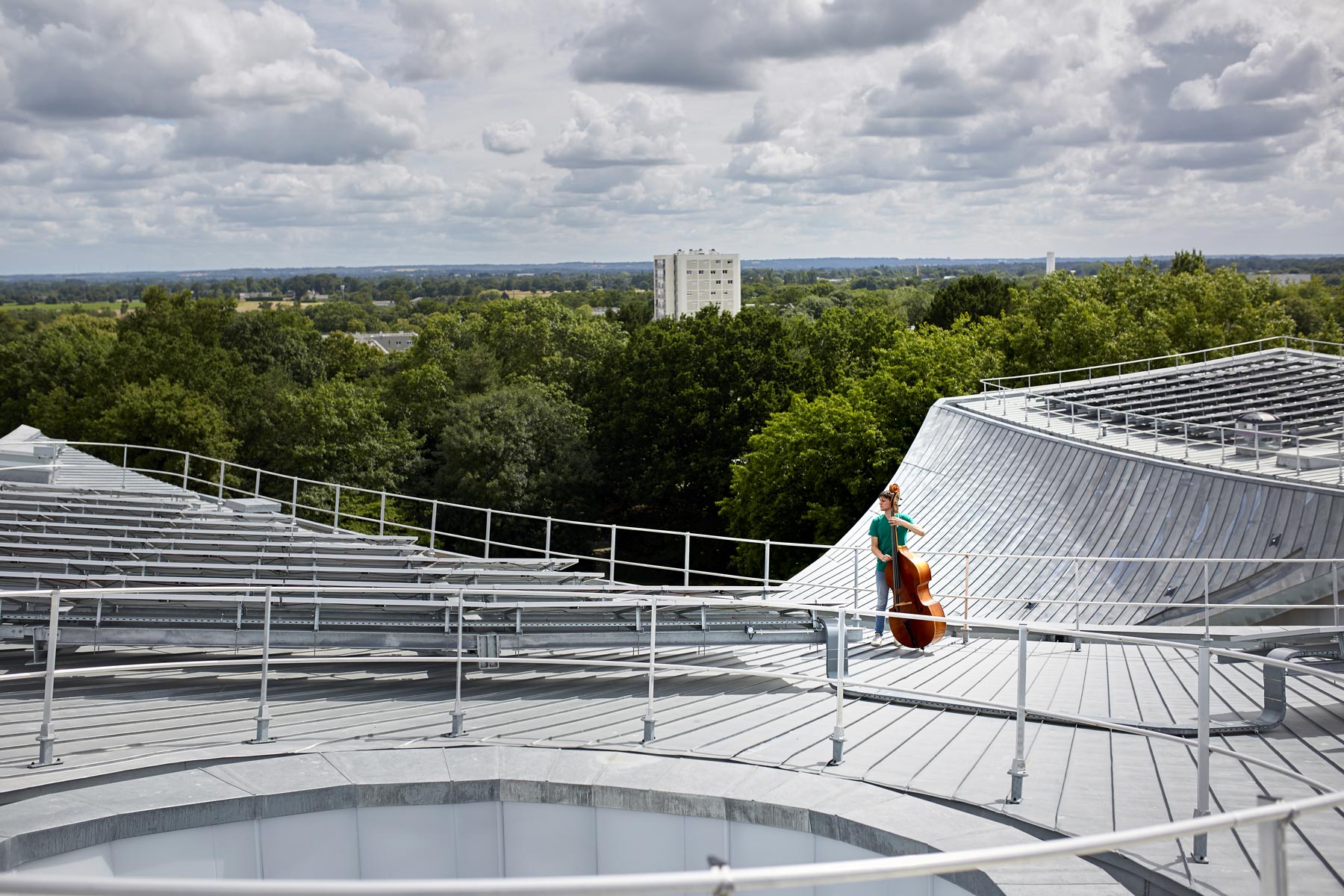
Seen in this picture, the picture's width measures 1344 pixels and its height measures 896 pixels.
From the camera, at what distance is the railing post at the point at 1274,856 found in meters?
2.86

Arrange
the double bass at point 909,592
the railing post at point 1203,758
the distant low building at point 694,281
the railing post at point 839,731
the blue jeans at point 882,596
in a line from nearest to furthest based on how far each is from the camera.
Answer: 1. the railing post at point 1203,758
2. the railing post at point 839,731
3. the double bass at point 909,592
4. the blue jeans at point 882,596
5. the distant low building at point 694,281

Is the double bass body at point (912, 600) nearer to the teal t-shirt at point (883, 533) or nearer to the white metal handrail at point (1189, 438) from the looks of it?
the teal t-shirt at point (883, 533)

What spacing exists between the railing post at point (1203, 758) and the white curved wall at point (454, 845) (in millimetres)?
1713

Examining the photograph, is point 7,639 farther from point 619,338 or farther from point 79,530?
point 619,338

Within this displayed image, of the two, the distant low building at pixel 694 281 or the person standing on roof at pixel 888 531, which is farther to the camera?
the distant low building at pixel 694 281

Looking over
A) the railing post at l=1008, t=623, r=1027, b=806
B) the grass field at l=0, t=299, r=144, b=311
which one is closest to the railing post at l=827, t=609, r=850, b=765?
the railing post at l=1008, t=623, r=1027, b=806

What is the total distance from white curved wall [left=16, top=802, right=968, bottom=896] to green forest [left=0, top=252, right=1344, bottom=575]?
2834cm

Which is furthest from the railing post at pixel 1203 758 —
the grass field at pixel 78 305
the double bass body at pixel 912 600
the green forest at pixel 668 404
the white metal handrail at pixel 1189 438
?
the grass field at pixel 78 305

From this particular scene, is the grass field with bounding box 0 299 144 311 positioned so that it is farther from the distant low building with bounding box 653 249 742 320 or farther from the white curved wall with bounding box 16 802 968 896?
the white curved wall with bounding box 16 802 968 896

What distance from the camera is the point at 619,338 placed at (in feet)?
227

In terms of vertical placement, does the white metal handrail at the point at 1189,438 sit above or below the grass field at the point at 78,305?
below

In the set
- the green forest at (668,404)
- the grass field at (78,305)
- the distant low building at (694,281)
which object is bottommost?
the green forest at (668,404)

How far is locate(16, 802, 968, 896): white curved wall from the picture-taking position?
5.75m

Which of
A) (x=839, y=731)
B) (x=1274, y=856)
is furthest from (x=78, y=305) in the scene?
(x=1274, y=856)
